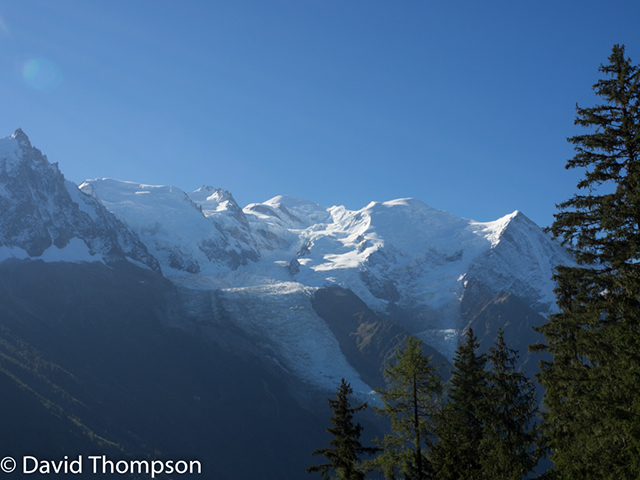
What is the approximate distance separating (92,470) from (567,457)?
174 meters

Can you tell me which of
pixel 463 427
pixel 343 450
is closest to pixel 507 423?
pixel 463 427

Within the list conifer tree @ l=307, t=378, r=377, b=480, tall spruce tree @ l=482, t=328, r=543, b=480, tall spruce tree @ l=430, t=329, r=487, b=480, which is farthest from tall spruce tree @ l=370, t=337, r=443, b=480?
tall spruce tree @ l=482, t=328, r=543, b=480

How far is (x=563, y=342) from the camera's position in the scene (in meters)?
17.6

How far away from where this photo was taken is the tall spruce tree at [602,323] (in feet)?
45.4

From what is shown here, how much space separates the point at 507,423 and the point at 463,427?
218 centimetres

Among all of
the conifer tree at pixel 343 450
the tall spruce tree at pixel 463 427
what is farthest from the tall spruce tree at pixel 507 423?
the conifer tree at pixel 343 450

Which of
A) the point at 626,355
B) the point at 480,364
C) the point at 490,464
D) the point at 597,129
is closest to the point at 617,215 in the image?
the point at 597,129

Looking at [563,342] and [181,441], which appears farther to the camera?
[181,441]

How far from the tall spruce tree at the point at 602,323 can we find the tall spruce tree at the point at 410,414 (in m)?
4.14

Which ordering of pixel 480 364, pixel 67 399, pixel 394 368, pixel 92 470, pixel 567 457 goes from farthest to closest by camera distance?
pixel 67 399
pixel 92 470
pixel 480 364
pixel 394 368
pixel 567 457

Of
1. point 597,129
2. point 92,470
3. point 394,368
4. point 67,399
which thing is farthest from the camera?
point 67,399

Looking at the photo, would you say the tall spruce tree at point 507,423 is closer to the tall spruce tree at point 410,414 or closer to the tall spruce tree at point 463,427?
the tall spruce tree at point 463,427

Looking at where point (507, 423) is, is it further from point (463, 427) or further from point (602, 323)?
point (602, 323)

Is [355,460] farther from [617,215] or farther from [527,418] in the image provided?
[617,215]
